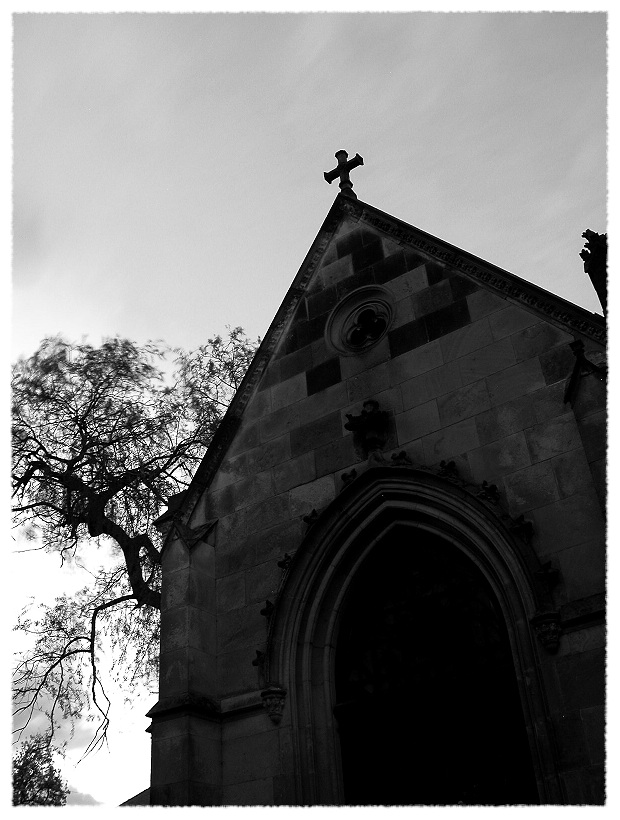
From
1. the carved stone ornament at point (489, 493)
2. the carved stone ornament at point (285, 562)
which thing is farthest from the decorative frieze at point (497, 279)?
the carved stone ornament at point (285, 562)

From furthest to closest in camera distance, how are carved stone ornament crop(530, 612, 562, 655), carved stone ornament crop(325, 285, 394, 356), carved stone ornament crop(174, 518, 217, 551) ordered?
carved stone ornament crop(325, 285, 394, 356) → carved stone ornament crop(174, 518, 217, 551) → carved stone ornament crop(530, 612, 562, 655)

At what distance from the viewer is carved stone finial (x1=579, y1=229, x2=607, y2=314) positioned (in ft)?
31.0

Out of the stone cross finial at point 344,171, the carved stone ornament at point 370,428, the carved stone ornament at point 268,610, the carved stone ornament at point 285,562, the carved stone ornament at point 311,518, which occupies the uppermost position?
the stone cross finial at point 344,171

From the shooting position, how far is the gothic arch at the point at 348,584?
344 inches

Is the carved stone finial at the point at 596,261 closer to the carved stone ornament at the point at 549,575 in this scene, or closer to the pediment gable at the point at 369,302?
the pediment gable at the point at 369,302

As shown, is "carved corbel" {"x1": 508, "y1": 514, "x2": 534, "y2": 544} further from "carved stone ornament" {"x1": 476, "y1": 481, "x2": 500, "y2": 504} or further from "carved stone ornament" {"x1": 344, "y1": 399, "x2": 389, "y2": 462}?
"carved stone ornament" {"x1": 344, "y1": 399, "x2": 389, "y2": 462}

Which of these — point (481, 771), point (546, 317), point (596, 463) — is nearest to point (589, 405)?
point (596, 463)

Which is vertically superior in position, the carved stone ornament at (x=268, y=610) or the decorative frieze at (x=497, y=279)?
the decorative frieze at (x=497, y=279)

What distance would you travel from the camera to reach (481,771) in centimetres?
880

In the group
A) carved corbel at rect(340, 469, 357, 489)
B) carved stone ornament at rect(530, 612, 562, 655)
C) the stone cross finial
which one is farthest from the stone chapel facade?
the stone cross finial

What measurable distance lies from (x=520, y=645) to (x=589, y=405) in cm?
260

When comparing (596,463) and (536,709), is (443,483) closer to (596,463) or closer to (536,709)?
(596,463)

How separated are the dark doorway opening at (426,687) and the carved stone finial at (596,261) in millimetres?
3469

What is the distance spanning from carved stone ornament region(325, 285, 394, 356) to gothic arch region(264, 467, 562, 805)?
7.60ft
